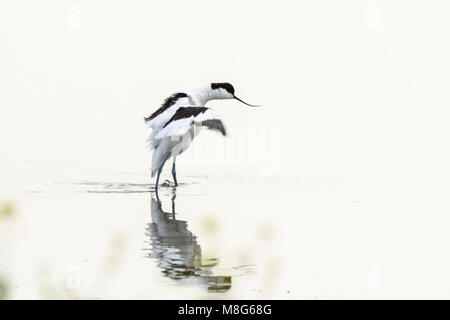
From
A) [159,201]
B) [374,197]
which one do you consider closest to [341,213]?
[374,197]

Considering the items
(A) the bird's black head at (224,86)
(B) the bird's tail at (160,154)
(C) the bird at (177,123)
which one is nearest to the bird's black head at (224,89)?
(A) the bird's black head at (224,86)

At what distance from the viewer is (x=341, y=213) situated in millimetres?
9289

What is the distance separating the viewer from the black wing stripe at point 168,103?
35.9 feet

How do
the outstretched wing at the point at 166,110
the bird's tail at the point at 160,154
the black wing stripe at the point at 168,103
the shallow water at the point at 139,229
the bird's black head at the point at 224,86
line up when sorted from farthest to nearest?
the bird's black head at the point at 224,86
the black wing stripe at the point at 168,103
the outstretched wing at the point at 166,110
the bird's tail at the point at 160,154
the shallow water at the point at 139,229

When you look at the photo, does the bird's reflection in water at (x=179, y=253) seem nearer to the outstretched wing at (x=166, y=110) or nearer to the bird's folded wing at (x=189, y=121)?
the bird's folded wing at (x=189, y=121)

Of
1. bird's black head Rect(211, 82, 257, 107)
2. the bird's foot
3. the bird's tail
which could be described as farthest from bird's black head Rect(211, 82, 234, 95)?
the bird's tail

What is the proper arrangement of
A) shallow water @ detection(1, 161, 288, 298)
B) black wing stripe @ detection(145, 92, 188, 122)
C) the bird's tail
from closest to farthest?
shallow water @ detection(1, 161, 288, 298) → the bird's tail → black wing stripe @ detection(145, 92, 188, 122)

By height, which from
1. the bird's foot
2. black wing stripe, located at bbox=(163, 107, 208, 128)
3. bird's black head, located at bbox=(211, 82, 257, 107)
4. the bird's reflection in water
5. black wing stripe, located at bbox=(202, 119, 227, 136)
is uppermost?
bird's black head, located at bbox=(211, 82, 257, 107)

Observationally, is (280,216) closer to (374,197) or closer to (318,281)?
(374,197)

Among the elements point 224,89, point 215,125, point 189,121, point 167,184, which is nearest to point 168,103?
point 167,184

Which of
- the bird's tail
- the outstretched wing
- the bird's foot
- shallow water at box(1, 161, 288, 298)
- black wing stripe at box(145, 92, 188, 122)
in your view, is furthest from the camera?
the bird's foot

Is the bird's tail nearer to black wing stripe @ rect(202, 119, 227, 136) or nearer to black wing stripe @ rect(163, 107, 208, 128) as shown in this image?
black wing stripe @ rect(163, 107, 208, 128)

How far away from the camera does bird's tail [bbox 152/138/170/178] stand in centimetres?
1061
